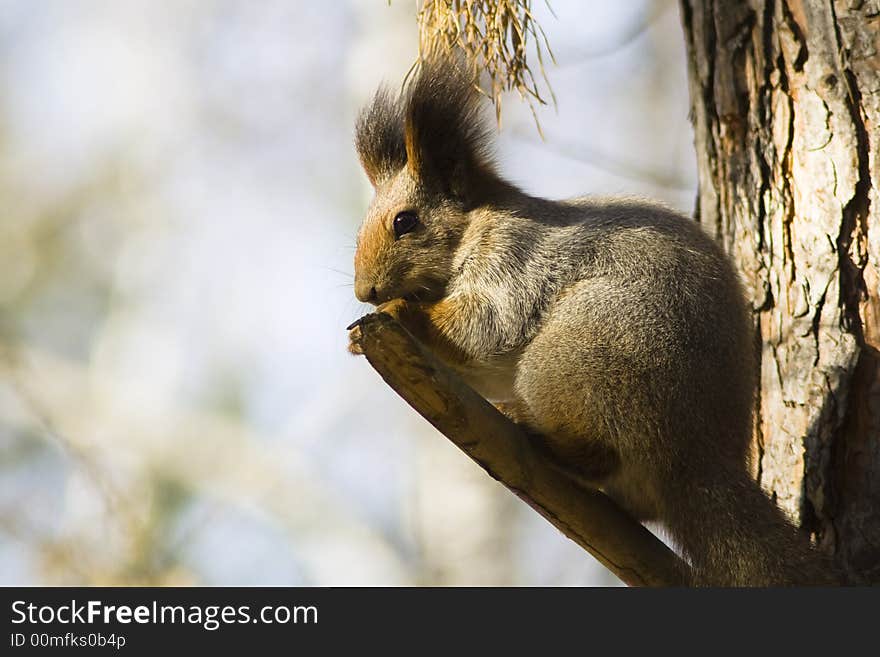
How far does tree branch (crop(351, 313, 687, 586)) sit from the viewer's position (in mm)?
2215

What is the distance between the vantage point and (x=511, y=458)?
240 centimetres

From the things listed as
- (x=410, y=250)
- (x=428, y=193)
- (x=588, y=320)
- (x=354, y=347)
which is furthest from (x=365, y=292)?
(x=588, y=320)

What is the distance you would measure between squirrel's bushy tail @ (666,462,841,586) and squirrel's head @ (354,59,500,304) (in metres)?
0.89

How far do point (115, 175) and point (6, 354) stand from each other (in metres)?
2.07

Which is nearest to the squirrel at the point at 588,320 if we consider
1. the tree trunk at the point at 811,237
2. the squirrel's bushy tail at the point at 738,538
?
the squirrel's bushy tail at the point at 738,538

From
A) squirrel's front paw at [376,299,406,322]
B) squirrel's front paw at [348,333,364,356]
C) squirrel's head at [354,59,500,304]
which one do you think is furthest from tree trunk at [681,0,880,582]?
squirrel's front paw at [348,333,364,356]

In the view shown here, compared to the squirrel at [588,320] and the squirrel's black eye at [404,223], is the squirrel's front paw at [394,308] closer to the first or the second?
the squirrel at [588,320]

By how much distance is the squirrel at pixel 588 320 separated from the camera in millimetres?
2531

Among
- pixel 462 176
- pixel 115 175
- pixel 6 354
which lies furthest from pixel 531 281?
pixel 115 175

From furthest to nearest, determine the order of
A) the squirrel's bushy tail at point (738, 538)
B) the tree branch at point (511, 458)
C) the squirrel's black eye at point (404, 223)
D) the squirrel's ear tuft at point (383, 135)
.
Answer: the squirrel's ear tuft at point (383, 135), the squirrel's black eye at point (404, 223), the squirrel's bushy tail at point (738, 538), the tree branch at point (511, 458)

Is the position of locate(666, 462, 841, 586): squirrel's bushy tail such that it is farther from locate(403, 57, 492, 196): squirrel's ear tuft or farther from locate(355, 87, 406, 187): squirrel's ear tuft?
locate(355, 87, 406, 187): squirrel's ear tuft

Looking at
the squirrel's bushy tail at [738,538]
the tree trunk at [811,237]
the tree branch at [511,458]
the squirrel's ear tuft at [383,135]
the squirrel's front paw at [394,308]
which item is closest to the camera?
the tree branch at [511,458]

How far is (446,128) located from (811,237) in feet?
3.52

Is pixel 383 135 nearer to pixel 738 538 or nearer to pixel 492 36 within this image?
pixel 492 36
